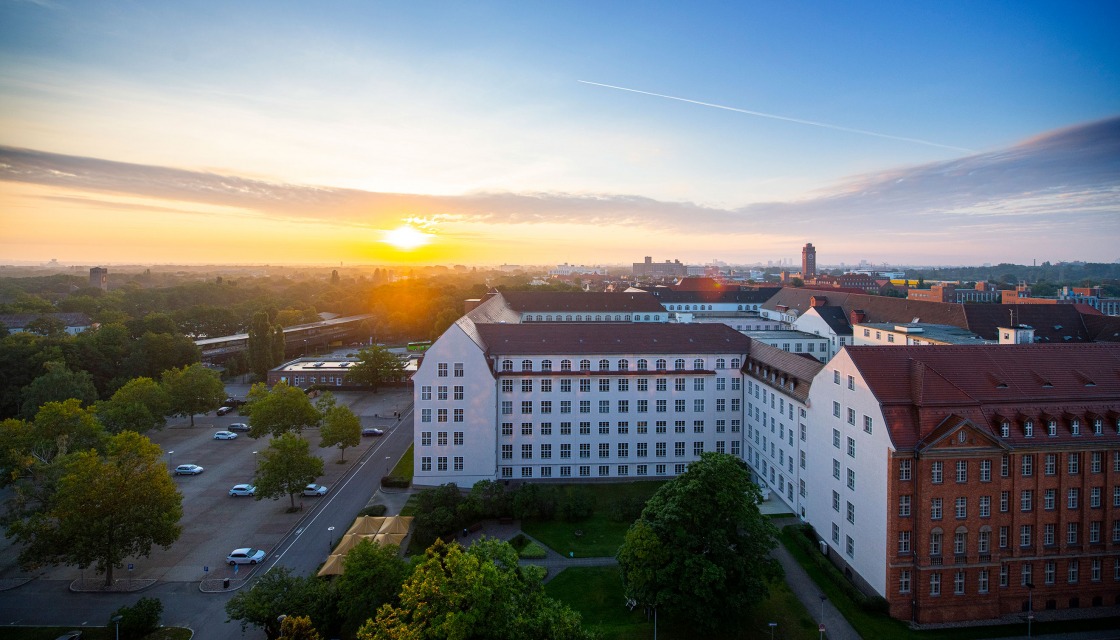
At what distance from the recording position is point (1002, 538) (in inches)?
1242

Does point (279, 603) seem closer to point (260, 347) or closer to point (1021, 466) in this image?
point (1021, 466)

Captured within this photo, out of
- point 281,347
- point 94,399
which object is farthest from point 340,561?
point 281,347

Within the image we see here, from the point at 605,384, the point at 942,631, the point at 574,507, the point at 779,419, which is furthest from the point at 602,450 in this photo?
the point at 942,631

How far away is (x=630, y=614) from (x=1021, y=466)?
2269 cm

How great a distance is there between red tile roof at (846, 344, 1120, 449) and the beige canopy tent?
29.9m

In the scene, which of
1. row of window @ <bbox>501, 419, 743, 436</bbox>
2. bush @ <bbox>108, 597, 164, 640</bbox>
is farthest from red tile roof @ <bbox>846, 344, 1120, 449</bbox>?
bush @ <bbox>108, 597, 164, 640</bbox>

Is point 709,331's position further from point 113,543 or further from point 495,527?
point 113,543

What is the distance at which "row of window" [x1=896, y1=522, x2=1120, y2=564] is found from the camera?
100ft

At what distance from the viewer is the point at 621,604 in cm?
3300

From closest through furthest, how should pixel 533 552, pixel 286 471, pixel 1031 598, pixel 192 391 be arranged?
pixel 1031 598, pixel 533 552, pixel 286 471, pixel 192 391

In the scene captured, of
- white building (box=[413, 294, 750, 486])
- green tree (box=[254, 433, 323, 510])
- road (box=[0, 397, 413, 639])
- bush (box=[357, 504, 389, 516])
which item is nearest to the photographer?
road (box=[0, 397, 413, 639])

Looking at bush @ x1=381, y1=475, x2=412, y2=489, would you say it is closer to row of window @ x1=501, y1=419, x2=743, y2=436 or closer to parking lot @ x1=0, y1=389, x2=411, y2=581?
parking lot @ x1=0, y1=389, x2=411, y2=581

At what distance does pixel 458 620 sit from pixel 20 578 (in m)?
34.2

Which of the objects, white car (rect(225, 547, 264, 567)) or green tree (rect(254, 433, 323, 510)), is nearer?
white car (rect(225, 547, 264, 567))
